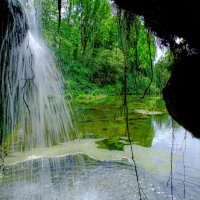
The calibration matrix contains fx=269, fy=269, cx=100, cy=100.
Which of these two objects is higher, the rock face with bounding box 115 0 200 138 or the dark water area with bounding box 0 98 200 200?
the rock face with bounding box 115 0 200 138

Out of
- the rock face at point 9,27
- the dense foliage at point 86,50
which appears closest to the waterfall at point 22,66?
the rock face at point 9,27

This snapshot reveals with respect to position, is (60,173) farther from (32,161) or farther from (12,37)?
(12,37)

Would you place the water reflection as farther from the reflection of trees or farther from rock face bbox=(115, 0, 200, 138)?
rock face bbox=(115, 0, 200, 138)

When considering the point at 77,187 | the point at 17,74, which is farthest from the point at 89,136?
the point at 17,74

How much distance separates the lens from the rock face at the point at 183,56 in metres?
1.83

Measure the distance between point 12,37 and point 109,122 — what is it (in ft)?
36.3

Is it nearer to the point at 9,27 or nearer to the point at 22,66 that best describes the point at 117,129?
the point at 22,66

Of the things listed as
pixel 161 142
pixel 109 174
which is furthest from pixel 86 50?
pixel 109 174

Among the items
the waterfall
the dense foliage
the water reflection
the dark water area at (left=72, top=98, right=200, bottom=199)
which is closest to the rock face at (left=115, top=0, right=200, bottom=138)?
the dark water area at (left=72, top=98, right=200, bottom=199)

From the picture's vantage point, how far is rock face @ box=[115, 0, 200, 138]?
5.99ft

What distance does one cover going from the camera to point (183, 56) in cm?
225

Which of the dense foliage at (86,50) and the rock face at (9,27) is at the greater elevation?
the dense foliage at (86,50)

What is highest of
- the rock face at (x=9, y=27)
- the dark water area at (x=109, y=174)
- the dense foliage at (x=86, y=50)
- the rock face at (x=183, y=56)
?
the dense foliage at (x=86, y=50)

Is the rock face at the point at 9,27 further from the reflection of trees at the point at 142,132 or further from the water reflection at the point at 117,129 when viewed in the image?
the reflection of trees at the point at 142,132
